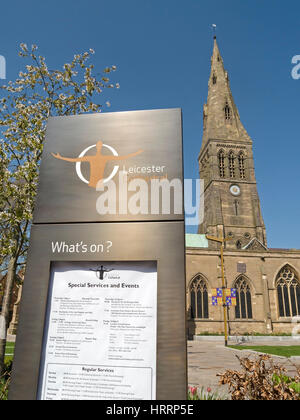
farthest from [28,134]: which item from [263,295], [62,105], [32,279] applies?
[263,295]

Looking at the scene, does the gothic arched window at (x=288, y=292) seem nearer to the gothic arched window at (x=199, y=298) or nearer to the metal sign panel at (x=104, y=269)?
the gothic arched window at (x=199, y=298)

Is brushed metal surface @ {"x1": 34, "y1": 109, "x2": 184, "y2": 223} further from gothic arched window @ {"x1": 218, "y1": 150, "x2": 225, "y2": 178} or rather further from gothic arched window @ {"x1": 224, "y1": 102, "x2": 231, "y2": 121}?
gothic arched window @ {"x1": 224, "y1": 102, "x2": 231, "y2": 121}

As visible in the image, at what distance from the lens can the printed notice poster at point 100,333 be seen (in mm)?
1981

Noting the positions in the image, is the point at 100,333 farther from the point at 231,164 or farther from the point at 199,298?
the point at 231,164

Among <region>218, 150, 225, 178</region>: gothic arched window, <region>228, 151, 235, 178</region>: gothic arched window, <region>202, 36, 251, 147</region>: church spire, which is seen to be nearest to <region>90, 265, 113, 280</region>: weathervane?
<region>218, 150, 225, 178</region>: gothic arched window

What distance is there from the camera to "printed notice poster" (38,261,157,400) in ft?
6.50

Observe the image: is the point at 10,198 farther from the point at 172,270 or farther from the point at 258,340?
the point at 258,340

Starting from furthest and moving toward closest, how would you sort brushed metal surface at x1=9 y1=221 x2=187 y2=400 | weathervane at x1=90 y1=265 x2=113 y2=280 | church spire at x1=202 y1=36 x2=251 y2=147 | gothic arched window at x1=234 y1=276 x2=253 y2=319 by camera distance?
church spire at x1=202 y1=36 x2=251 y2=147 → gothic arched window at x1=234 y1=276 x2=253 y2=319 → weathervane at x1=90 y1=265 x2=113 y2=280 → brushed metal surface at x1=9 y1=221 x2=187 y2=400

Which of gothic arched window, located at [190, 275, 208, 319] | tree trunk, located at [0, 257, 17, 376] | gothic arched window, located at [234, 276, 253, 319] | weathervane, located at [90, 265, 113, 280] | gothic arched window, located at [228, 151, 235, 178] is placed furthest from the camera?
gothic arched window, located at [228, 151, 235, 178]

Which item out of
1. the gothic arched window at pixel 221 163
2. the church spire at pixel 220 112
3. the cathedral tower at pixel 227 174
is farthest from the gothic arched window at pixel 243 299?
the church spire at pixel 220 112

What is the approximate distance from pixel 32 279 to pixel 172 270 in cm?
109

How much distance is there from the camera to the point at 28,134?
24.3ft

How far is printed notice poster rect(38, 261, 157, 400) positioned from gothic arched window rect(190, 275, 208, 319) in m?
30.6

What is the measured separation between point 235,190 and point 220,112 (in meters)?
16.0
